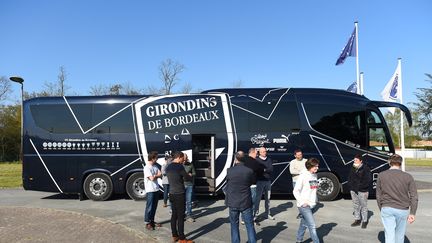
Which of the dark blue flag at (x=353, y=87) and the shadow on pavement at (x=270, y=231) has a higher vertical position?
the dark blue flag at (x=353, y=87)

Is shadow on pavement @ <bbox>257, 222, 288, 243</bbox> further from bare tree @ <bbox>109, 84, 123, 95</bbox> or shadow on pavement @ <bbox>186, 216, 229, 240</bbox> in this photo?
bare tree @ <bbox>109, 84, 123, 95</bbox>

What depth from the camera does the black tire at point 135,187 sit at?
42.3ft

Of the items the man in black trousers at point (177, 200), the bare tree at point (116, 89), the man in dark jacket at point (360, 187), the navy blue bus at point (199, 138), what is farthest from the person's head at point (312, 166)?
the bare tree at point (116, 89)

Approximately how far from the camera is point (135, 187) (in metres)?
12.9

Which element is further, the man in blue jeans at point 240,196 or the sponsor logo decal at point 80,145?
the sponsor logo decal at point 80,145

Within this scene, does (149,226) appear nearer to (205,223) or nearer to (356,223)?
(205,223)

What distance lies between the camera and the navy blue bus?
12.8 metres

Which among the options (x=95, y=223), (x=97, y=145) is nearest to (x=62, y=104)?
(x=97, y=145)

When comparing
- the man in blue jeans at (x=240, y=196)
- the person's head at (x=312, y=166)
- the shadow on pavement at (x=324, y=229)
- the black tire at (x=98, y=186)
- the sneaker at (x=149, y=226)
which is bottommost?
the shadow on pavement at (x=324, y=229)

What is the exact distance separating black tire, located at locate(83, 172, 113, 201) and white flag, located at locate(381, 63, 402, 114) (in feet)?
49.2

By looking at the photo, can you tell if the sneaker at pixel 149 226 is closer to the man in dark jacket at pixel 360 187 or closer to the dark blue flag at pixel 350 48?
the man in dark jacket at pixel 360 187

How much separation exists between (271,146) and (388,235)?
23.1ft

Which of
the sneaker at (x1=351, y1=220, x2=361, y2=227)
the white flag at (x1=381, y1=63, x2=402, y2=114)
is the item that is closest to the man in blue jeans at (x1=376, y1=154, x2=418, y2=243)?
the sneaker at (x1=351, y1=220, x2=361, y2=227)

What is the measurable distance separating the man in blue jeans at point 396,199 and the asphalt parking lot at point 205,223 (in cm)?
219
